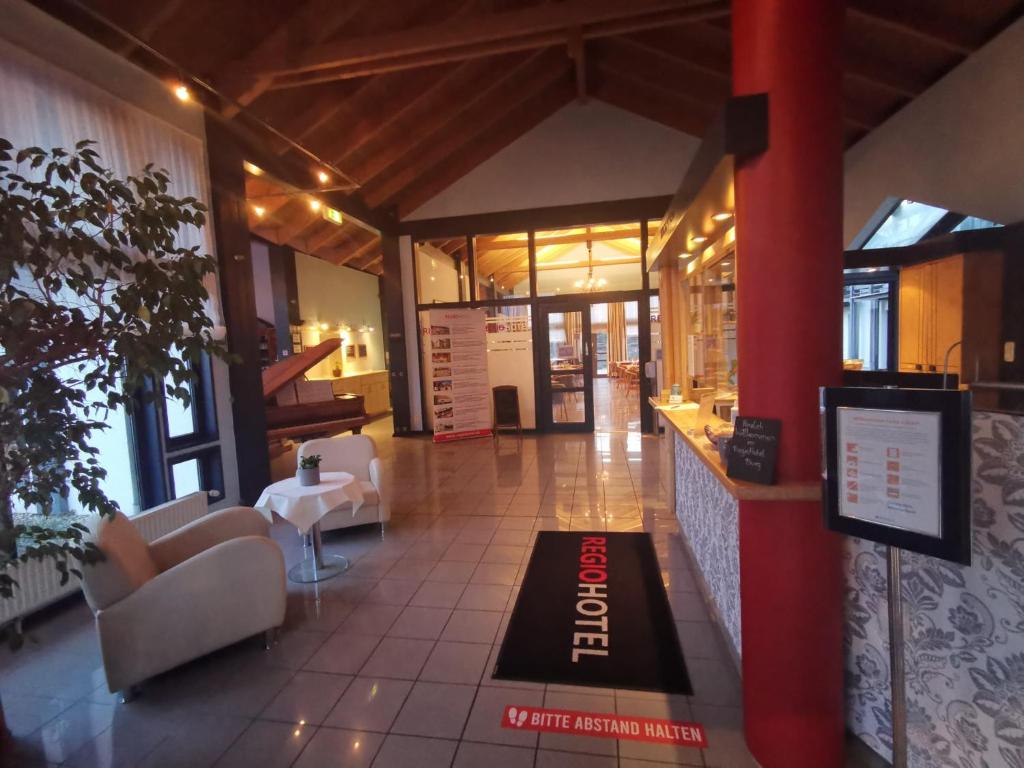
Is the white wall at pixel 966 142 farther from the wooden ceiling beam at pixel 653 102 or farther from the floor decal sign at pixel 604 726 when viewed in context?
the floor decal sign at pixel 604 726

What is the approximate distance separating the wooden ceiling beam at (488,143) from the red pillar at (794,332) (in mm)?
6835

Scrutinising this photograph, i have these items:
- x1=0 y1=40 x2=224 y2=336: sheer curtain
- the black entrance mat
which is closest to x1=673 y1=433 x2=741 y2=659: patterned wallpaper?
the black entrance mat

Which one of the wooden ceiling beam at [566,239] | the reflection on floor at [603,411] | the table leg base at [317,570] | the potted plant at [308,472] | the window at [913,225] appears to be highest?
the wooden ceiling beam at [566,239]

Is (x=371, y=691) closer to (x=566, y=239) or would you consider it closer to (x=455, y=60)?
(x=455, y=60)

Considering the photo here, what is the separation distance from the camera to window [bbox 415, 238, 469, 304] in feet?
28.8

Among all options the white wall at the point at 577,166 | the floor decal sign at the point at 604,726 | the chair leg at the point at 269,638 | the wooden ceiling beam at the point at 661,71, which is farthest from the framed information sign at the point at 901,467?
the white wall at the point at 577,166

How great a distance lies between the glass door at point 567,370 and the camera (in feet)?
27.5

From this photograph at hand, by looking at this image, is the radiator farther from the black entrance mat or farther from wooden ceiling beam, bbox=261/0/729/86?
wooden ceiling beam, bbox=261/0/729/86

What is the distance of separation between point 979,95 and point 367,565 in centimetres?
595

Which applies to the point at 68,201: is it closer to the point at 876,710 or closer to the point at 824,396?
the point at 824,396

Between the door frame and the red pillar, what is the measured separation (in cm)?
648

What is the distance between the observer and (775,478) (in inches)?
69.1

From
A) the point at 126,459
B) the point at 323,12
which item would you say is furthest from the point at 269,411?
the point at 323,12

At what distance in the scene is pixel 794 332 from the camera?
67.5 inches
